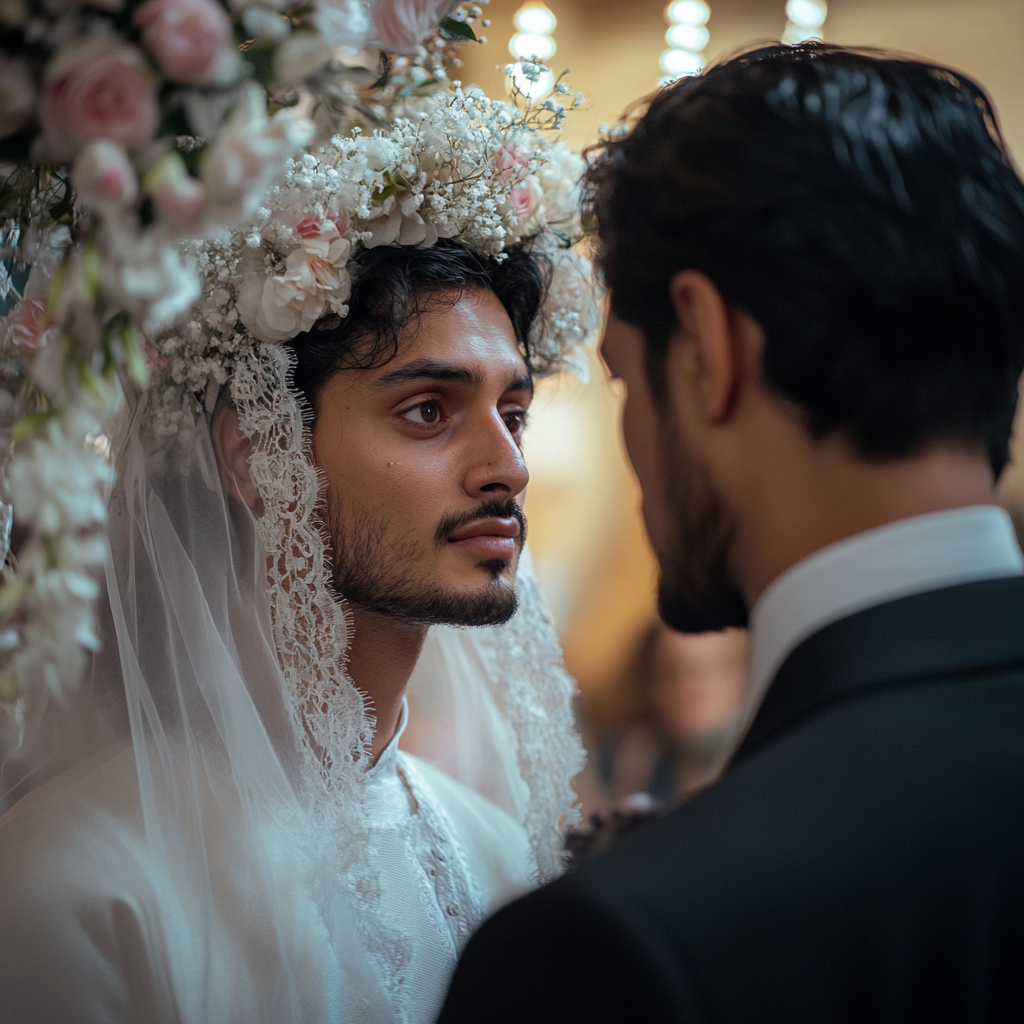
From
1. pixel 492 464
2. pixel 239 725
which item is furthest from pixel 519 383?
pixel 239 725

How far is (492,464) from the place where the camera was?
1956 mm

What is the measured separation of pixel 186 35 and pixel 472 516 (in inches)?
46.2

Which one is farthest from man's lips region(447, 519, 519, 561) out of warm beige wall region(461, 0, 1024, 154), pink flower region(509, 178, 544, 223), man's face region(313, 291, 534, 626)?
warm beige wall region(461, 0, 1024, 154)

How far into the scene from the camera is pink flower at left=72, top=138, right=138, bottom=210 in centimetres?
85

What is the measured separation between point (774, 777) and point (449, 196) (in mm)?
1457

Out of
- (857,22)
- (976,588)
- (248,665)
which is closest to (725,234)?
(976,588)

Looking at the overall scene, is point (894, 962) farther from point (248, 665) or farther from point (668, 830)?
point (248, 665)

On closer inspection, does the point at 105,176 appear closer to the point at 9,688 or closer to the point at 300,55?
the point at 300,55

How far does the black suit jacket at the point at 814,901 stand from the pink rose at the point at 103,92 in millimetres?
802

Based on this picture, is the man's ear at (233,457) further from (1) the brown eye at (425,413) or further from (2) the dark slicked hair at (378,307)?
(1) the brown eye at (425,413)

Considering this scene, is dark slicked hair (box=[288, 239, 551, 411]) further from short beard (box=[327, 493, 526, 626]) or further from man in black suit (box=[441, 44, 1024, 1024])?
man in black suit (box=[441, 44, 1024, 1024])

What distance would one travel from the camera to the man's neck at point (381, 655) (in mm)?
1950

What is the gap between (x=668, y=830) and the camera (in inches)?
34.0

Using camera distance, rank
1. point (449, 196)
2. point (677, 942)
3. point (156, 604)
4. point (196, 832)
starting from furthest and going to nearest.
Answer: point (449, 196), point (156, 604), point (196, 832), point (677, 942)
